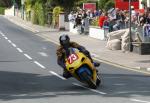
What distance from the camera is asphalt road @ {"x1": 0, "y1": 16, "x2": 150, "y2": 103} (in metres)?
14.0

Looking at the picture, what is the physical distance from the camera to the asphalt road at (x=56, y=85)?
14039mm

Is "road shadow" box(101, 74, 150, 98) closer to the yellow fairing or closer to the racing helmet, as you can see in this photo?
the yellow fairing

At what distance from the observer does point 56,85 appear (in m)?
17.0

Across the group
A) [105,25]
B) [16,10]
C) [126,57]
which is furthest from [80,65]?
[16,10]

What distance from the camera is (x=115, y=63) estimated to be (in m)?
24.2

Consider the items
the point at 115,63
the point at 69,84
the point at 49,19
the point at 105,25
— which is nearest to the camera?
the point at 69,84

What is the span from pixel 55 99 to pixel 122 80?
15.0ft

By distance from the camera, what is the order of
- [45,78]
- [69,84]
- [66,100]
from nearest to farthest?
1. [66,100]
2. [69,84]
3. [45,78]

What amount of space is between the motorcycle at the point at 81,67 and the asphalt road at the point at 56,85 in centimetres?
28

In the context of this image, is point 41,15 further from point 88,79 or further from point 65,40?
point 88,79

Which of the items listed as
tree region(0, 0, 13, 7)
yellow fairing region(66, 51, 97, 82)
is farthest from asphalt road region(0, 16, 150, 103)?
tree region(0, 0, 13, 7)

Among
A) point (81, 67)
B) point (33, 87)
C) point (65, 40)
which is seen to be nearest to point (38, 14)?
point (33, 87)

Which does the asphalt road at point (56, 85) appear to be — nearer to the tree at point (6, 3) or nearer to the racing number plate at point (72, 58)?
the racing number plate at point (72, 58)

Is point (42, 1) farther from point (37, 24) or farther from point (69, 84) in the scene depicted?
point (69, 84)
